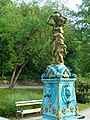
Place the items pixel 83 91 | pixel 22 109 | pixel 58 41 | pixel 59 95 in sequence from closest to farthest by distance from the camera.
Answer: pixel 59 95 → pixel 58 41 → pixel 22 109 → pixel 83 91

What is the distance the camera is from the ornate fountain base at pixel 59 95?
5401 mm

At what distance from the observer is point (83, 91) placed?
67.1 ft

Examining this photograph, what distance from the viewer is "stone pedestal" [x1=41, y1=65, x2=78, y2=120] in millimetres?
5400

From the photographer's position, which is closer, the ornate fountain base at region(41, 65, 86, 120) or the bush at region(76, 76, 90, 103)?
the ornate fountain base at region(41, 65, 86, 120)

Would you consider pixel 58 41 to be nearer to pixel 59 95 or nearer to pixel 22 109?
pixel 59 95

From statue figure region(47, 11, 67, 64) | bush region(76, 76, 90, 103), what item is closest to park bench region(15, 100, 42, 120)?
bush region(76, 76, 90, 103)

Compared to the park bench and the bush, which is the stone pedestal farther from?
the bush

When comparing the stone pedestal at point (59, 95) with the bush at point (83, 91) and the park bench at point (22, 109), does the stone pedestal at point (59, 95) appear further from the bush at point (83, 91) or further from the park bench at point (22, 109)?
the bush at point (83, 91)

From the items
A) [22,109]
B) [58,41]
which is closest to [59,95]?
[58,41]

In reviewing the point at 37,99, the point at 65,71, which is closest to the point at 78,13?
the point at 37,99

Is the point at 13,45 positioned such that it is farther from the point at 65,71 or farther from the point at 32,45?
the point at 65,71

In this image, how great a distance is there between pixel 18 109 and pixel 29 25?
32.1 ft

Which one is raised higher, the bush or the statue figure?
the statue figure

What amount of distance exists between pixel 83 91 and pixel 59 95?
15.4 meters
